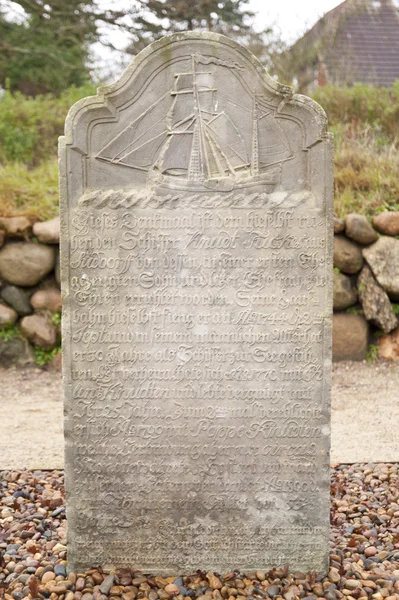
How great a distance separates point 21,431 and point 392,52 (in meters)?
17.7

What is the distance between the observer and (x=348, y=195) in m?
7.69

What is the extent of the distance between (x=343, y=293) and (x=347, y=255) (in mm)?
434

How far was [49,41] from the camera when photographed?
13.5 meters

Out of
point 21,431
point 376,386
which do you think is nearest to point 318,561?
point 21,431

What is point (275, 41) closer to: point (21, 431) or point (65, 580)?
point (21, 431)

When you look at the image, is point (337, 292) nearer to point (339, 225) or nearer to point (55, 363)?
point (339, 225)

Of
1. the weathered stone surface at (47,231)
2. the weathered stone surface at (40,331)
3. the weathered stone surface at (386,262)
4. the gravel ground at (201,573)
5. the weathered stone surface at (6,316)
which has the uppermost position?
the weathered stone surface at (47,231)

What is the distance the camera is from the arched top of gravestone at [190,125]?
9.21 ft

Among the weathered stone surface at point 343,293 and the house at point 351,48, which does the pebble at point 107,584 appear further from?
the house at point 351,48

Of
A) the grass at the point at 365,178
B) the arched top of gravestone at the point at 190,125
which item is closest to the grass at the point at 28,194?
the grass at the point at 365,178

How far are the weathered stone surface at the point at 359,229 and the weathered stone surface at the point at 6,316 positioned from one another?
3950mm

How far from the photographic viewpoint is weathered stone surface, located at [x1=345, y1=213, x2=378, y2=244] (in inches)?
280

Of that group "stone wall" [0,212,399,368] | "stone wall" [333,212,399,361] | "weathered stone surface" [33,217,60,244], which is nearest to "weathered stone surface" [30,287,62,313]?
"stone wall" [0,212,399,368]

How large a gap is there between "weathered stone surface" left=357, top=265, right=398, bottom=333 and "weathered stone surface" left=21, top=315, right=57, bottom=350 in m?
3.56
